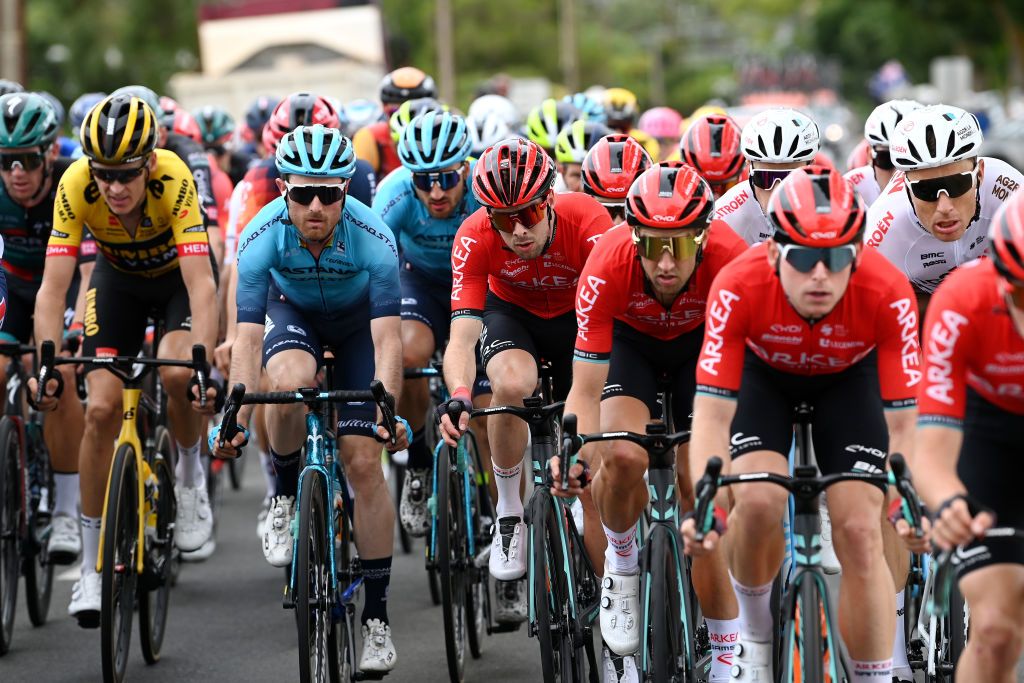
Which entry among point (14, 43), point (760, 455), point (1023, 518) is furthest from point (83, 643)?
point (14, 43)

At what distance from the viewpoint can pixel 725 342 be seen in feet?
17.7

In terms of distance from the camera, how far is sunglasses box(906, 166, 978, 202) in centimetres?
677

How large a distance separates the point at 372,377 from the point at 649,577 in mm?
2004

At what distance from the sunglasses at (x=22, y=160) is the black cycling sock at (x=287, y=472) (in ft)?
7.76

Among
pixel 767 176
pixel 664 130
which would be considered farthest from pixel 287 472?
pixel 664 130

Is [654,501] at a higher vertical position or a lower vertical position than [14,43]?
lower

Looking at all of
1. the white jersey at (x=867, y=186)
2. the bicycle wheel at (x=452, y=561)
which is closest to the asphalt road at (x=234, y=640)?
the bicycle wheel at (x=452, y=561)

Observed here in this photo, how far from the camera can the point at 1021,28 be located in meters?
49.2

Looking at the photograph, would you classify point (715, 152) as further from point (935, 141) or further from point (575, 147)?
point (935, 141)

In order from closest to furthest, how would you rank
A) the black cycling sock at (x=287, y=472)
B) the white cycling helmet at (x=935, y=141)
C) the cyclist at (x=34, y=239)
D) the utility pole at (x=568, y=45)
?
the white cycling helmet at (x=935, y=141) < the black cycling sock at (x=287, y=472) < the cyclist at (x=34, y=239) < the utility pole at (x=568, y=45)

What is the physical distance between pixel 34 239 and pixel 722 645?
14.9 ft

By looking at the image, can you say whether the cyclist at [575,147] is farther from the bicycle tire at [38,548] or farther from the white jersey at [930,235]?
the bicycle tire at [38,548]

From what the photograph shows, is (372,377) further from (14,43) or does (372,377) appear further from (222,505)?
(14,43)

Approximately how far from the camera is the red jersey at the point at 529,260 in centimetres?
726
